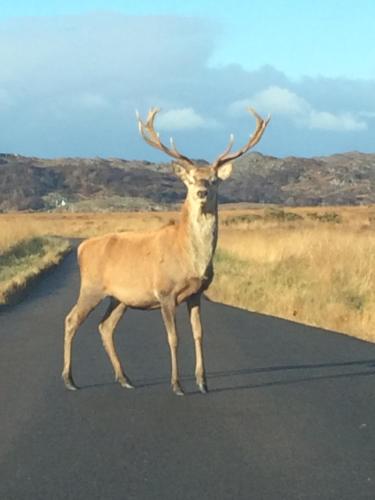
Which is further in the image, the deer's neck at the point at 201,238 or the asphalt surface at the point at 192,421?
the deer's neck at the point at 201,238

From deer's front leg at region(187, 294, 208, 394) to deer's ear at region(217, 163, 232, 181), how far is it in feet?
3.95

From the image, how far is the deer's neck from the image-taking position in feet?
33.4

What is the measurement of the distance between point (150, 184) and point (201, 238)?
16047 cm

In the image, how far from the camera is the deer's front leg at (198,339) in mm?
10023

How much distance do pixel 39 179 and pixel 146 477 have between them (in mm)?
161274

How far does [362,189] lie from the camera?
16038cm

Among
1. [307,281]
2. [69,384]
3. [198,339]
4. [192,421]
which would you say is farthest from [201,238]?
[307,281]

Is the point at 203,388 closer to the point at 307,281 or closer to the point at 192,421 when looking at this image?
the point at 192,421

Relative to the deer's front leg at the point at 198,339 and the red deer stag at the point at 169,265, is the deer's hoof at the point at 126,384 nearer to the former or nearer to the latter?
the red deer stag at the point at 169,265

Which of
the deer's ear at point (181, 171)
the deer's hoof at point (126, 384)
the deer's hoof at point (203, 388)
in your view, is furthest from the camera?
the deer's hoof at point (126, 384)

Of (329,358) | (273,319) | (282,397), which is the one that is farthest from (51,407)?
(273,319)

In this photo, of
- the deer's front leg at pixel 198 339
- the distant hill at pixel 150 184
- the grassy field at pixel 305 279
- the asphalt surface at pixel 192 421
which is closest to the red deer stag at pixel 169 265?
the deer's front leg at pixel 198 339

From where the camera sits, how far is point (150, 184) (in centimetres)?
17025

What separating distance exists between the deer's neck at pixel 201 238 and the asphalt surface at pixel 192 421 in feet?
3.99
